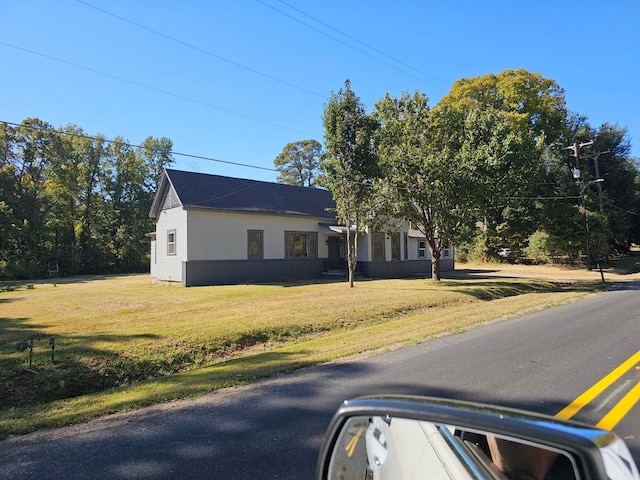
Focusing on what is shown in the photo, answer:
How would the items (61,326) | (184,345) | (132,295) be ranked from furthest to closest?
(132,295), (61,326), (184,345)

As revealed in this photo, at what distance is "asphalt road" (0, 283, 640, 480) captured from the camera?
388 centimetres

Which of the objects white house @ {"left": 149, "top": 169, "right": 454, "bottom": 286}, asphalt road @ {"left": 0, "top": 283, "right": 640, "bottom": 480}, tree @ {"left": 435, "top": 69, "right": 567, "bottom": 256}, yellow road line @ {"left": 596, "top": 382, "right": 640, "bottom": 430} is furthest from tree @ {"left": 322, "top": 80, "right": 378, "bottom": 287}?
tree @ {"left": 435, "top": 69, "right": 567, "bottom": 256}

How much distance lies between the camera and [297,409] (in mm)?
5219

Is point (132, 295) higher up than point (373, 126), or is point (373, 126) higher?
point (373, 126)

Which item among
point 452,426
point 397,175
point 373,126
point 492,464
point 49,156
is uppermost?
point 49,156

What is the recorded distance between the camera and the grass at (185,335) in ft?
22.2

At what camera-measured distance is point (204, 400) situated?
578cm

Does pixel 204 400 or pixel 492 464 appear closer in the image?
pixel 492 464

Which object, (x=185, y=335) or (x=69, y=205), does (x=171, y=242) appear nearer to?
(x=185, y=335)

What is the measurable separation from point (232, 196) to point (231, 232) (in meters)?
2.28

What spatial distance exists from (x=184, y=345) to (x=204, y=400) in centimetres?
387

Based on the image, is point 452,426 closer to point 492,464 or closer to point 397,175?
point 492,464

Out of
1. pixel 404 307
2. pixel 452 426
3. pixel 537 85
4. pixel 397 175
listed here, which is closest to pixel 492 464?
pixel 452 426

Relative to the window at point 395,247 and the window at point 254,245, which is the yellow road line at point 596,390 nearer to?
the window at point 254,245
